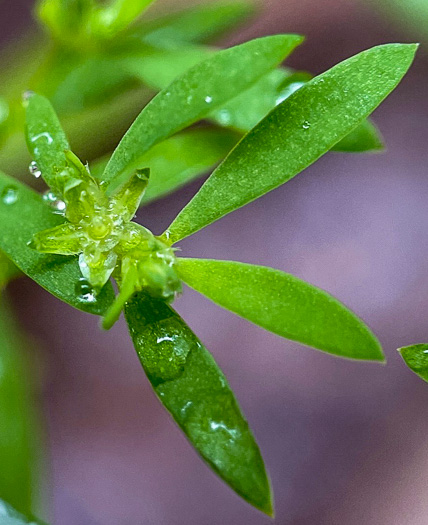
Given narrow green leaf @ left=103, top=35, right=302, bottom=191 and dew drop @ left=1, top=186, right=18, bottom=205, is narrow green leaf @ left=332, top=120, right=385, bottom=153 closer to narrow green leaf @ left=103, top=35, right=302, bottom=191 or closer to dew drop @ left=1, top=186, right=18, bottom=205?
narrow green leaf @ left=103, top=35, right=302, bottom=191

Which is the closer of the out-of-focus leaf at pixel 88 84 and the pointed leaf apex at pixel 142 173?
the pointed leaf apex at pixel 142 173

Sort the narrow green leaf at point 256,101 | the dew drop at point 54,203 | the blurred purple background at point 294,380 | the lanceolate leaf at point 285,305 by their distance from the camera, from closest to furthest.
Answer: the lanceolate leaf at point 285,305, the dew drop at point 54,203, the narrow green leaf at point 256,101, the blurred purple background at point 294,380

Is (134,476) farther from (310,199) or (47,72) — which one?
(47,72)

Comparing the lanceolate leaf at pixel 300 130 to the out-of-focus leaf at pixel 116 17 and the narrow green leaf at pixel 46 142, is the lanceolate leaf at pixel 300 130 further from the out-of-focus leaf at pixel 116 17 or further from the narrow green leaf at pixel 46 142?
the out-of-focus leaf at pixel 116 17

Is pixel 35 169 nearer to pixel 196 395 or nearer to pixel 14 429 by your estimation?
pixel 196 395

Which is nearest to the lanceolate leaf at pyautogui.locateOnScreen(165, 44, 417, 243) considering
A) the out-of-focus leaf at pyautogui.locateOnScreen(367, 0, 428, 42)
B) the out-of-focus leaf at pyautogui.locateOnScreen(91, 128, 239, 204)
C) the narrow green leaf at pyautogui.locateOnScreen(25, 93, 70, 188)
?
the narrow green leaf at pyautogui.locateOnScreen(25, 93, 70, 188)

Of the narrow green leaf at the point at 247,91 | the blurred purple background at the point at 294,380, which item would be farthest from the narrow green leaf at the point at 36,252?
the blurred purple background at the point at 294,380

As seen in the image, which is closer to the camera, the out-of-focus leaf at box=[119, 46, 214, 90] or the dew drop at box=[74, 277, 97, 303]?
the dew drop at box=[74, 277, 97, 303]
